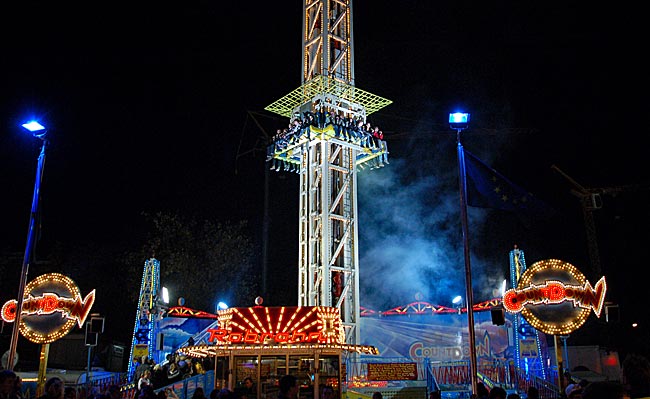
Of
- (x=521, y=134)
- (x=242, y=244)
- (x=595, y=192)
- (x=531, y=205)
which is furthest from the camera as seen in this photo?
(x=521, y=134)

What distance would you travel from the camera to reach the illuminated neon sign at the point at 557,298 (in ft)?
50.3

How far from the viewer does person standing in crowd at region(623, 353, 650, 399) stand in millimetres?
4727

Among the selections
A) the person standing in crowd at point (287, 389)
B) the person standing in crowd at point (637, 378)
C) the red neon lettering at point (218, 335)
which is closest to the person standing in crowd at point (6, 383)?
the person standing in crowd at point (287, 389)

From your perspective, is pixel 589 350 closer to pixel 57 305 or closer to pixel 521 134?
pixel 521 134

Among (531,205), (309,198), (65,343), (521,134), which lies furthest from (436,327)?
(521,134)

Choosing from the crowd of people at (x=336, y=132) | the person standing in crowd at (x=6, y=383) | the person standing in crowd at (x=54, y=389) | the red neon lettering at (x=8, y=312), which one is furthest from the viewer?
the crowd of people at (x=336, y=132)

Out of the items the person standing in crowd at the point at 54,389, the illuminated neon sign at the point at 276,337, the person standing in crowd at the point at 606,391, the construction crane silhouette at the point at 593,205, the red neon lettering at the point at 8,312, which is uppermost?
the construction crane silhouette at the point at 593,205

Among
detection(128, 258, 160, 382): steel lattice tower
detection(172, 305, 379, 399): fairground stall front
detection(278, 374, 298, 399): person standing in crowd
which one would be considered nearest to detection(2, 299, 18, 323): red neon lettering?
detection(172, 305, 379, 399): fairground stall front

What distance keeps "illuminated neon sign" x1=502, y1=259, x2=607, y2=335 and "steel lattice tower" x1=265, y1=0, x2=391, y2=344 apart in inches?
449

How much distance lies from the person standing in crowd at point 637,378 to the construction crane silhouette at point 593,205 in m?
37.2

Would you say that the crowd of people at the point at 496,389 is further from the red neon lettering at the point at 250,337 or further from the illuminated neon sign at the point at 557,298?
the red neon lettering at the point at 250,337

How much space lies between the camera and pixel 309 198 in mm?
27734

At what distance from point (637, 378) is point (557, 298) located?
11310 millimetres

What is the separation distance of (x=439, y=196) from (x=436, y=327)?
16833 millimetres
